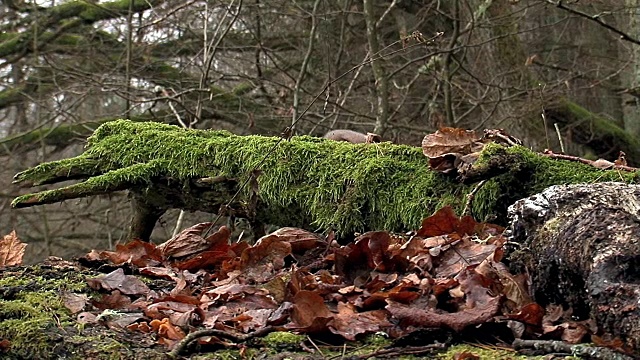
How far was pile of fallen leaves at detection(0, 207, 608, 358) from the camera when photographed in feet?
6.19

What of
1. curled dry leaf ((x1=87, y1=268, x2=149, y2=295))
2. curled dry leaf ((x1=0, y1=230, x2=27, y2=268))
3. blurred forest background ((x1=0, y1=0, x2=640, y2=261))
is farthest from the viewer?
blurred forest background ((x1=0, y1=0, x2=640, y2=261))

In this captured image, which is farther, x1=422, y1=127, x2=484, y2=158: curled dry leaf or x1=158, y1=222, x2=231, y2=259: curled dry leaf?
x1=422, y1=127, x2=484, y2=158: curled dry leaf

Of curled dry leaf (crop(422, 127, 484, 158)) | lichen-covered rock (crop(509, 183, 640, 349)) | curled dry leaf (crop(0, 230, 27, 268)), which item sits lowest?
curled dry leaf (crop(0, 230, 27, 268))

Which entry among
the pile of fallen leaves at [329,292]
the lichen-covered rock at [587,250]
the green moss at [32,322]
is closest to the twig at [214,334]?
the pile of fallen leaves at [329,292]

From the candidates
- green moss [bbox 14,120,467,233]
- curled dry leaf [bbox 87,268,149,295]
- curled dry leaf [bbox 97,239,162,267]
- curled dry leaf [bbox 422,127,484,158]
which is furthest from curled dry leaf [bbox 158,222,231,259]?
curled dry leaf [bbox 422,127,484,158]

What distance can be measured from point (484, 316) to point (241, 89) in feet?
26.7

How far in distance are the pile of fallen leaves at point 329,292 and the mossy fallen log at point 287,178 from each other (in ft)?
1.60

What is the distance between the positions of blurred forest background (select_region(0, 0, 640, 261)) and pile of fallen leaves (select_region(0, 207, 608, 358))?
5.27 m

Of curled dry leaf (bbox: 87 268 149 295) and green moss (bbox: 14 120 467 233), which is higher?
green moss (bbox: 14 120 467 233)

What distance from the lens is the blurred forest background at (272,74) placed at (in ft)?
28.4

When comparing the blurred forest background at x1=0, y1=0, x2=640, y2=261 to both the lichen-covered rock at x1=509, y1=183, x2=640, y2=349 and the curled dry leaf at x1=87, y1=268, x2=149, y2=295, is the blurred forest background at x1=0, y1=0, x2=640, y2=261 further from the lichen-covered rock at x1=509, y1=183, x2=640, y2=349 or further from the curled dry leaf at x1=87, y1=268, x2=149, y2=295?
the lichen-covered rock at x1=509, y1=183, x2=640, y2=349

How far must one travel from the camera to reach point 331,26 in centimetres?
1009

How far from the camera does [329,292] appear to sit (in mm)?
2217

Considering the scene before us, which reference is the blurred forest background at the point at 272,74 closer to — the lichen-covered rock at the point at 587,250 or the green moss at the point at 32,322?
the lichen-covered rock at the point at 587,250
